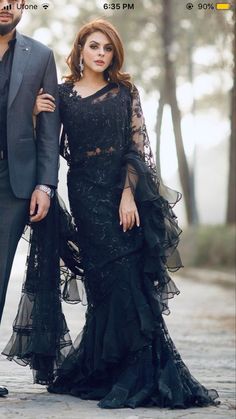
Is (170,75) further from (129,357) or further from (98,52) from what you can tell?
(129,357)

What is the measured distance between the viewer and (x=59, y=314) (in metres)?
6.34

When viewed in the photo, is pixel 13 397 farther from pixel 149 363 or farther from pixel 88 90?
pixel 88 90

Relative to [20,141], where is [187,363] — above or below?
below

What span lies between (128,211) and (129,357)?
882 mm

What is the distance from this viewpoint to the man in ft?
19.7

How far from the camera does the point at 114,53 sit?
639 centimetres

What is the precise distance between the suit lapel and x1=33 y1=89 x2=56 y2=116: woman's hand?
0.18m

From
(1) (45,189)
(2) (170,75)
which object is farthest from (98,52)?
(2) (170,75)

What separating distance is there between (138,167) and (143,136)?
0.25 meters

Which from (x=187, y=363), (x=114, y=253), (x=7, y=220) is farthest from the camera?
(x=187, y=363)

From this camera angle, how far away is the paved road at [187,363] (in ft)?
18.9

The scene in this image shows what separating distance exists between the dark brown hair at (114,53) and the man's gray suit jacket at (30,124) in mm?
255

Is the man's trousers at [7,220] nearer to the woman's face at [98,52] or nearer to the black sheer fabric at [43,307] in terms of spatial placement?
the black sheer fabric at [43,307]

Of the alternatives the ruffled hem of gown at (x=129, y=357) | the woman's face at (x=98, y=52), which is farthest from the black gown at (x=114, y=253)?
the woman's face at (x=98, y=52)
